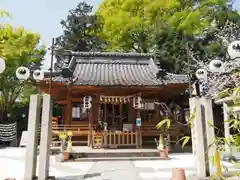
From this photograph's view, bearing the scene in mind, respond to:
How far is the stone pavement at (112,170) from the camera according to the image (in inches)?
233

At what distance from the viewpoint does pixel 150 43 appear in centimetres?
1911

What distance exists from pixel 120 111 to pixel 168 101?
4.86 meters

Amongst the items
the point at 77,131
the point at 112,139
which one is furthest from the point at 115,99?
the point at 77,131

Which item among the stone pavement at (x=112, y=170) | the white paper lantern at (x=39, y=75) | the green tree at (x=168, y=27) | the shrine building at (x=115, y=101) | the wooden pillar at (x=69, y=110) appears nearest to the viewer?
the stone pavement at (x=112, y=170)

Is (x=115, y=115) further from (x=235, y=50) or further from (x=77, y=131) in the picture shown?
(x=235, y=50)

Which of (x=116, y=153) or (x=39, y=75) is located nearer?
(x=39, y=75)

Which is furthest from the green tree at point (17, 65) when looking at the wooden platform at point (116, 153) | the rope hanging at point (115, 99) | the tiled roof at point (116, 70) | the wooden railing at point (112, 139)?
the wooden platform at point (116, 153)

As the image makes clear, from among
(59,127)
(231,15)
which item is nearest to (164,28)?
(231,15)

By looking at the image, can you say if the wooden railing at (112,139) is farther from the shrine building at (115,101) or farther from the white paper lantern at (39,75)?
the white paper lantern at (39,75)

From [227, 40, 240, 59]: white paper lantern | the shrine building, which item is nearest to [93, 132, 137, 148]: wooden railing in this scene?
the shrine building

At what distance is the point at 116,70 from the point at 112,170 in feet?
25.3

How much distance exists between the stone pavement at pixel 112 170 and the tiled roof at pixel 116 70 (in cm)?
402

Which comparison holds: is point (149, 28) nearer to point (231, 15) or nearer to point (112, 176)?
point (231, 15)

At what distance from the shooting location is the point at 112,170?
668 centimetres
